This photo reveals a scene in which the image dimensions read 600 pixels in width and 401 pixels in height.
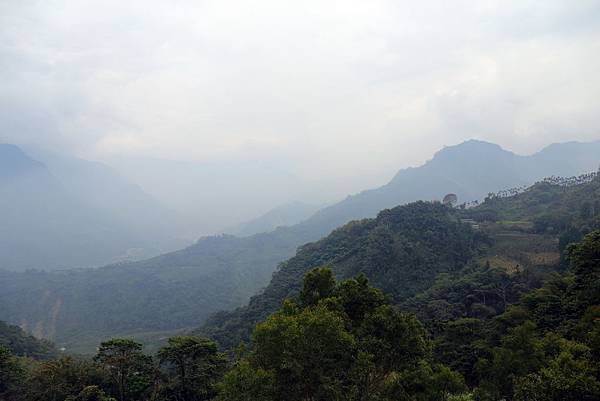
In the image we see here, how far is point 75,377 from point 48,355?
38473 mm

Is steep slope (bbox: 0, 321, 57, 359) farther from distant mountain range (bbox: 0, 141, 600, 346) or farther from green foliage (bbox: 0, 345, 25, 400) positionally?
distant mountain range (bbox: 0, 141, 600, 346)

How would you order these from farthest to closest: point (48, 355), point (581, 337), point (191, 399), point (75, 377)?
point (48, 355) < point (191, 399) < point (75, 377) < point (581, 337)

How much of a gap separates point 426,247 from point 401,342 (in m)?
48.7

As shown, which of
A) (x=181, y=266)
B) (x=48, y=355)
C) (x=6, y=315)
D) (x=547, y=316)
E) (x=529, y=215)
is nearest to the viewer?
(x=547, y=316)

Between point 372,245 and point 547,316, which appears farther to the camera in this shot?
point 372,245

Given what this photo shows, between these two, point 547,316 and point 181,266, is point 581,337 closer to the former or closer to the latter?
point 547,316

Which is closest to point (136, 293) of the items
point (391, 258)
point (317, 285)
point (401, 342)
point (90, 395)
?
point (391, 258)

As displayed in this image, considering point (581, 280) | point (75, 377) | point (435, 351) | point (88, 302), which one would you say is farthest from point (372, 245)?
point (88, 302)

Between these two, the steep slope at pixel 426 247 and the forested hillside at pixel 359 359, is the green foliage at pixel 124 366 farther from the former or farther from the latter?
the steep slope at pixel 426 247

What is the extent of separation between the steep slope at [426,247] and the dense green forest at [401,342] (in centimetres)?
33

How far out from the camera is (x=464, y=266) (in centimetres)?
5341

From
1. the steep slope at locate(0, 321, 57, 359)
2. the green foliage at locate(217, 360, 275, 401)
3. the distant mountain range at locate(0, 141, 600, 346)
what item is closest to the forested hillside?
the green foliage at locate(217, 360, 275, 401)

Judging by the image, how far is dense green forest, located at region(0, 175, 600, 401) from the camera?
11.8 meters

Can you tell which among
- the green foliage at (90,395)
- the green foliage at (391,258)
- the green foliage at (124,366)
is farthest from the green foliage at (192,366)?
the green foliage at (391,258)
